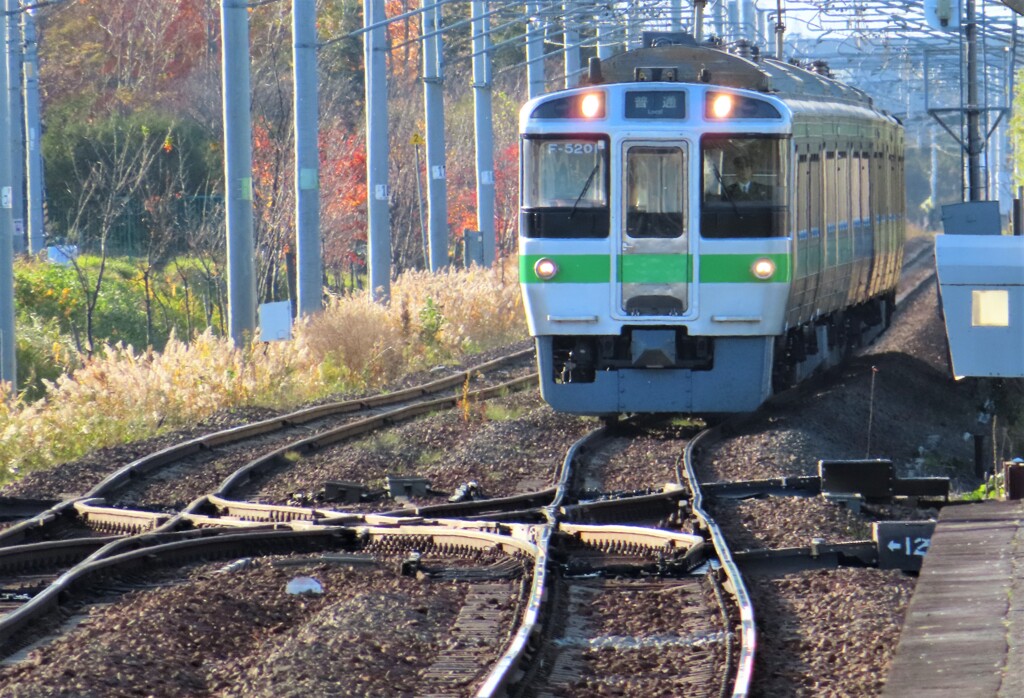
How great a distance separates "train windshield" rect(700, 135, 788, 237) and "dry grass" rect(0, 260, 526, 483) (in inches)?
214

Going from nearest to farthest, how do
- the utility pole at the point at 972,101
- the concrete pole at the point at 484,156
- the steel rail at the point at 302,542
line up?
the steel rail at the point at 302,542 < the utility pole at the point at 972,101 < the concrete pole at the point at 484,156

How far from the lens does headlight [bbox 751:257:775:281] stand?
13109 mm

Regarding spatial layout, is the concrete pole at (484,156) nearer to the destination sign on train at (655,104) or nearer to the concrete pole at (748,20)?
the concrete pole at (748,20)

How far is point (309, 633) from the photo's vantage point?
6793 mm

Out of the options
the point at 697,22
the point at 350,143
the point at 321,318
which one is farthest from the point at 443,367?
the point at 350,143

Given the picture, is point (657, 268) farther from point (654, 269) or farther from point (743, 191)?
point (743, 191)

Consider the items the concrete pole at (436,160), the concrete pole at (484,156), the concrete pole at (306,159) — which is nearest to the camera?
the concrete pole at (306,159)

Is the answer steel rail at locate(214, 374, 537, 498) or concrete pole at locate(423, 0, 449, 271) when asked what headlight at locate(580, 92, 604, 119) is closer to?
steel rail at locate(214, 374, 537, 498)

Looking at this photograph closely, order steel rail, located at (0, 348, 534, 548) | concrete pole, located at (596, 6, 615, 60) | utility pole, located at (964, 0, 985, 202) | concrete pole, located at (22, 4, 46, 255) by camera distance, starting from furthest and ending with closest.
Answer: concrete pole, located at (596, 6, 615, 60)
concrete pole, located at (22, 4, 46, 255)
utility pole, located at (964, 0, 985, 202)
steel rail, located at (0, 348, 534, 548)

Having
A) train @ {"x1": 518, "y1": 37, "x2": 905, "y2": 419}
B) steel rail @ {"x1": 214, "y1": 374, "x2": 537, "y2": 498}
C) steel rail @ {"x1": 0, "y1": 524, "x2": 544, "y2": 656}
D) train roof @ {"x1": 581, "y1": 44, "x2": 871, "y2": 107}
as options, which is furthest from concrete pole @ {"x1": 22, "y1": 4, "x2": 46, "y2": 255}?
steel rail @ {"x1": 0, "y1": 524, "x2": 544, "y2": 656}

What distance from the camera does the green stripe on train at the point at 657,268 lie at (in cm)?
1313

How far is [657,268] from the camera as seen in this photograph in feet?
43.4

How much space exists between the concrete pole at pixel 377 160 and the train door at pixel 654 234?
971 centimetres

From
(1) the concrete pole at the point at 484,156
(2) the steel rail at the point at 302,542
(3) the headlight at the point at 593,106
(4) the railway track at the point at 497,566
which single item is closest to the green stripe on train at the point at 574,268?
(3) the headlight at the point at 593,106
